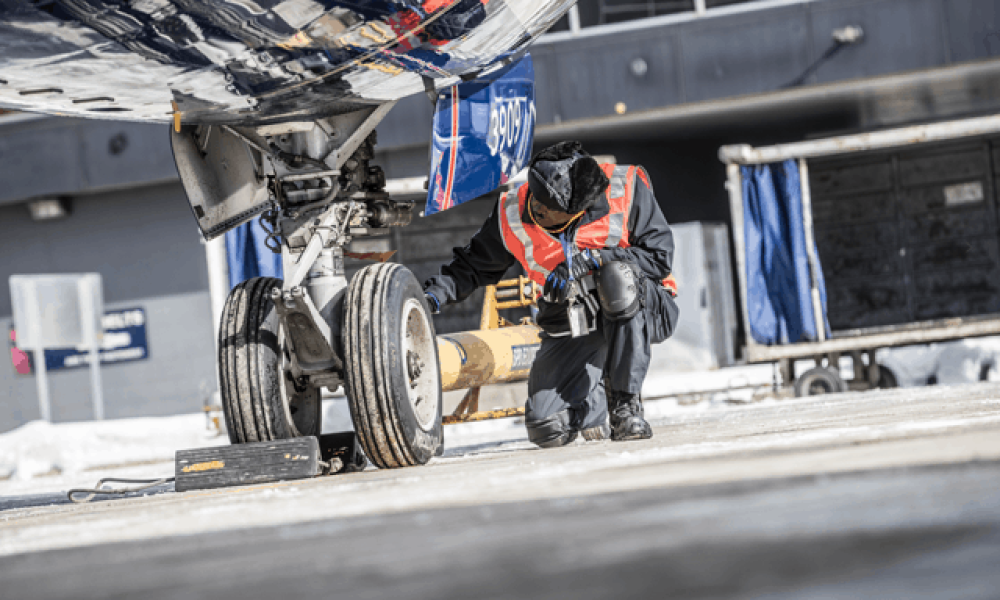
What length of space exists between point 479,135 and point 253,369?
4.40 feet

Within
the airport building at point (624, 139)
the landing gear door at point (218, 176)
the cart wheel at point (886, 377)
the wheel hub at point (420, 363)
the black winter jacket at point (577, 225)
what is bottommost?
the cart wheel at point (886, 377)

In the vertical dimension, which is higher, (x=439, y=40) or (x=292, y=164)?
(x=439, y=40)

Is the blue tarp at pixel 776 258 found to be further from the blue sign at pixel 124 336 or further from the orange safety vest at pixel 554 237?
the blue sign at pixel 124 336

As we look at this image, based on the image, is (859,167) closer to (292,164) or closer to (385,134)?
(385,134)

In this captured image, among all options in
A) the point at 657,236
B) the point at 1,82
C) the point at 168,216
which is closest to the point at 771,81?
the point at 168,216

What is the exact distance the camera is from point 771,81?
14.5 m

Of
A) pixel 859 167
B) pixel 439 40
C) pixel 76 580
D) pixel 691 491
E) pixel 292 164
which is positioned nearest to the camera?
pixel 76 580

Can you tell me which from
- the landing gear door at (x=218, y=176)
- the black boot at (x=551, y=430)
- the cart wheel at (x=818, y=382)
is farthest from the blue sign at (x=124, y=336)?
the black boot at (x=551, y=430)

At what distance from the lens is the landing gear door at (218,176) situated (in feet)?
14.4

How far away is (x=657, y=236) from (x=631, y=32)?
10862 millimetres

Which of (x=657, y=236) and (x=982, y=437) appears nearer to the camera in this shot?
(x=982, y=437)

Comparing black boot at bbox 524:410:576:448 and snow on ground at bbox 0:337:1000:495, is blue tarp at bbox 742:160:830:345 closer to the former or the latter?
snow on ground at bbox 0:337:1000:495

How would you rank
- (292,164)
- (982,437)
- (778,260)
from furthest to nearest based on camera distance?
1. (778,260)
2. (292,164)
3. (982,437)

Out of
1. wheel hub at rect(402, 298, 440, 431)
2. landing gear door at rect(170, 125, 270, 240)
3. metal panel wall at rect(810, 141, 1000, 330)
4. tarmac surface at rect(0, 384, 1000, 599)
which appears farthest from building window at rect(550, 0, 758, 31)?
tarmac surface at rect(0, 384, 1000, 599)
